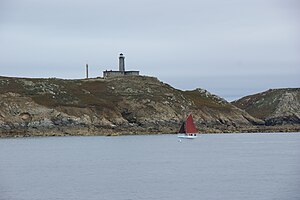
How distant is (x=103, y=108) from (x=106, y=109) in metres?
0.79

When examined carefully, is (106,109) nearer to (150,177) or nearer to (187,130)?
(187,130)

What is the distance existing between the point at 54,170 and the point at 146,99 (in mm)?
91455

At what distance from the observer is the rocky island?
13512cm

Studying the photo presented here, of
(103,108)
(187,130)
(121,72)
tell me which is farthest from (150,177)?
(121,72)

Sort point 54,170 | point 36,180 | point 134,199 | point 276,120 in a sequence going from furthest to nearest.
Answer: point 276,120 < point 54,170 < point 36,180 < point 134,199

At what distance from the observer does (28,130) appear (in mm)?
133625

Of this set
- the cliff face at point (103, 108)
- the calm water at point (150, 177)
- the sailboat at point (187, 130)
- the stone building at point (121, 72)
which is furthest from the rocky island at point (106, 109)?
the calm water at point (150, 177)

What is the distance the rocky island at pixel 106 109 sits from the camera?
13512 centimetres

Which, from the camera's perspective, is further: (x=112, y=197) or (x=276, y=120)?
(x=276, y=120)

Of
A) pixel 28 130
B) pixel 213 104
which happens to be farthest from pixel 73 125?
pixel 213 104

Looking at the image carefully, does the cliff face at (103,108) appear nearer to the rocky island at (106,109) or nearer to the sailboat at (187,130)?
the rocky island at (106,109)

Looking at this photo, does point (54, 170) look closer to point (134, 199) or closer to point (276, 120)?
point (134, 199)

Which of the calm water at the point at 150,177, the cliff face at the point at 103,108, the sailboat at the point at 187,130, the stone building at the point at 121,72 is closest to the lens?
the calm water at the point at 150,177

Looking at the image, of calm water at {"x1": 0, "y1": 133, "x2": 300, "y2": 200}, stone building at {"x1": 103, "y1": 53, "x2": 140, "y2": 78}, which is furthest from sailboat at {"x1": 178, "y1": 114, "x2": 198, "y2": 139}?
stone building at {"x1": 103, "y1": 53, "x2": 140, "y2": 78}
